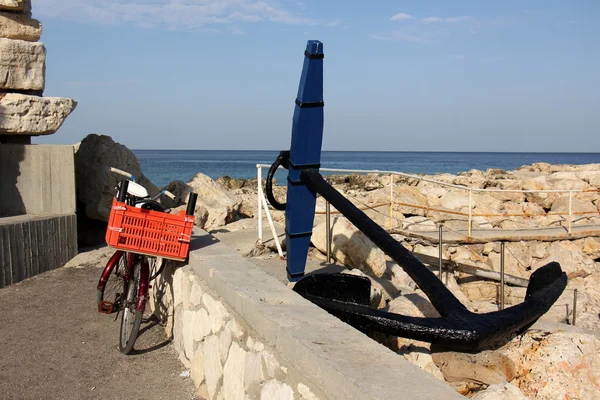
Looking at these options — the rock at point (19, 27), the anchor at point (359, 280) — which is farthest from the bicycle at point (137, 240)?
the rock at point (19, 27)

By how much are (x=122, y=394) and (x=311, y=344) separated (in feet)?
6.32

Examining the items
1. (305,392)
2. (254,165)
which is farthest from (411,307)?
(254,165)

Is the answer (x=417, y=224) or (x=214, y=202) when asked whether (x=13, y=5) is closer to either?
(x=214, y=202)

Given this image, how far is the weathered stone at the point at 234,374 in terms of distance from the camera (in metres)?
3.23

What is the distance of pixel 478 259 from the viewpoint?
34.8 ft

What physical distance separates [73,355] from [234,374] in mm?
1771

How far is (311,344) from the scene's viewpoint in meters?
2.53

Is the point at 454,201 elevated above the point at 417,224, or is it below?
above

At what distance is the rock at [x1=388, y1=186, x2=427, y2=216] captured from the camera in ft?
45.4

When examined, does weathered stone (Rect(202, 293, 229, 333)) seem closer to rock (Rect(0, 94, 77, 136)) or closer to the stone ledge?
the stone ledge

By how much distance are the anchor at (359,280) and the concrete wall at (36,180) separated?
3275 millimetres

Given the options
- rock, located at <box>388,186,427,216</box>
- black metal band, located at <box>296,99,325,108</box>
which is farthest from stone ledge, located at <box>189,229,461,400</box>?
rock, located at <box>388,186,427,216</box>

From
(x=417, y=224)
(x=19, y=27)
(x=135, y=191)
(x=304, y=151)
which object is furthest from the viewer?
(x=417, y=224)

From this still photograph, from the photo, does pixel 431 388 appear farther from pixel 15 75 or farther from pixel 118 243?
pixel 15 75
